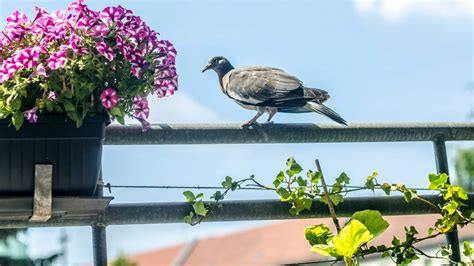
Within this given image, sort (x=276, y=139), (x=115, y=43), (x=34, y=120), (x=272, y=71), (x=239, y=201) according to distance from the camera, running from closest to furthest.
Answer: (x=34, y=120), (x=115, y=43), (x=239, y=201), (x=276, y=139), (x=272, y=71)

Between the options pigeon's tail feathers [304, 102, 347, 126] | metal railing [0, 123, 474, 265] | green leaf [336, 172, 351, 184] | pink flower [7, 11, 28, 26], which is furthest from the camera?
pigeon's tail feathers [304, 102, 347, 126]

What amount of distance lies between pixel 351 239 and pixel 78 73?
711 mm

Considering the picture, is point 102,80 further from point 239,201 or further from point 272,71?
point 272,71

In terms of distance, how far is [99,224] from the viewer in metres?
1.92

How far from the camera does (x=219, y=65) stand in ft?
13.3

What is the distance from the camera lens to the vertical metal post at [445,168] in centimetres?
214

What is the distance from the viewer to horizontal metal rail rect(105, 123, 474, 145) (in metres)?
2.02

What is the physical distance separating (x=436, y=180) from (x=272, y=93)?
100 cm

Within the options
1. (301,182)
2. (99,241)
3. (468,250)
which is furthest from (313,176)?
(99,241)

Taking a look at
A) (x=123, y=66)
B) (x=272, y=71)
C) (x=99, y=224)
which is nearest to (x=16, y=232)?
(x=99, y=224)

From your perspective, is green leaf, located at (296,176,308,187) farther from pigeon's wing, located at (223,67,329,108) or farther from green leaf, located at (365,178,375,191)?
pigeon's wing, located at (223,67,329,108)

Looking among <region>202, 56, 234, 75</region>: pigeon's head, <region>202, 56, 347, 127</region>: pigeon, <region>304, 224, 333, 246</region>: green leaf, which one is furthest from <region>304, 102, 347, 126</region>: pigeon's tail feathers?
<region>202, 56, 234, 75</region>: pigeon's head

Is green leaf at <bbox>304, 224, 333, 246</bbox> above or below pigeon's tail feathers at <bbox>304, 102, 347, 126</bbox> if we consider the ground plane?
below

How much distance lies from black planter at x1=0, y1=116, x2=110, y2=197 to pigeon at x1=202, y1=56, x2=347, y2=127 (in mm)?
981
